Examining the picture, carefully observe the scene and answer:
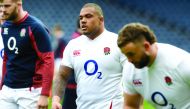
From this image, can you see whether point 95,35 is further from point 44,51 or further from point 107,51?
point 44,51

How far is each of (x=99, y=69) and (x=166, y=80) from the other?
59.1 inches

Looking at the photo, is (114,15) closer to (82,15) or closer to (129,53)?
(82,15)

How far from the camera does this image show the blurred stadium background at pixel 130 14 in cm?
1938

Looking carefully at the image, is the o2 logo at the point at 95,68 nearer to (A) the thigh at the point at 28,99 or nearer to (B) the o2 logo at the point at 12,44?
(A) the thigh at the point at 28,99

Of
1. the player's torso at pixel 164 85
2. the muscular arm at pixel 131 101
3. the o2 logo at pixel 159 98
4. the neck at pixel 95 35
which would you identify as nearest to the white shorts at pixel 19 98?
the neck at pixel 95 35

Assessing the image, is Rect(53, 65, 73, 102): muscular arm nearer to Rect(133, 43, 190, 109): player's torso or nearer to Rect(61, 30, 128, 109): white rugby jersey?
Rect(61, 30, 128, 109): white rugby jersey

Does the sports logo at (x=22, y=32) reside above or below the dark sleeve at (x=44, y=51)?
above

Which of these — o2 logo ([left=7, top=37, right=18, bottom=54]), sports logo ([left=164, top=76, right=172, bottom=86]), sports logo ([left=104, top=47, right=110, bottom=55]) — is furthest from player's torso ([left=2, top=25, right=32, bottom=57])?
sports logo ([left=164, top=76, right=172, bottom=86])

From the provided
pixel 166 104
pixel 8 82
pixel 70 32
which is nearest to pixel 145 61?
pixel 166 104

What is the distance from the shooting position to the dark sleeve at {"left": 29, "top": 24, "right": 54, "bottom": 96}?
607 cm

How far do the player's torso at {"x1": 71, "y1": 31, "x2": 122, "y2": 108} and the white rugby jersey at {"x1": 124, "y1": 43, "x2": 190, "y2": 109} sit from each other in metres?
1.13

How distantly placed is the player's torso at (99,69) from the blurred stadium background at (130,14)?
12.9m

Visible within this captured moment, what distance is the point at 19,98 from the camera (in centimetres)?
614

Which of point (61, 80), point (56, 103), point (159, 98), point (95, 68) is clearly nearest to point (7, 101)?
point (56, 103)
